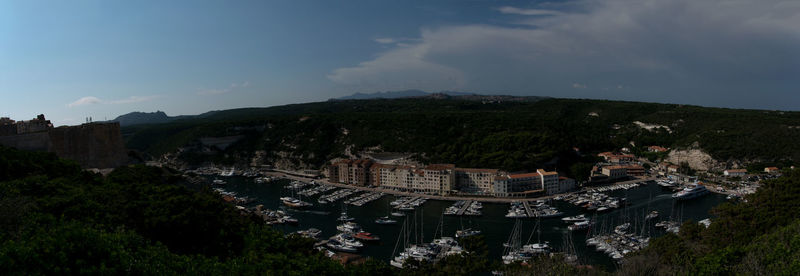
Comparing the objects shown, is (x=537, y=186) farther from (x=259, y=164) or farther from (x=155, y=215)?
(x=259, y=164)

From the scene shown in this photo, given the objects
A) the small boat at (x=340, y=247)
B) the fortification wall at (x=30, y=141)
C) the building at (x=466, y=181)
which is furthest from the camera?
the building at (x=466, y=181)

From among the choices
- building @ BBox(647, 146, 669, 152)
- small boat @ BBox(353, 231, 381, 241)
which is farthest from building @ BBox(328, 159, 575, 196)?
building @ BBox(647, 146, 669, 152)

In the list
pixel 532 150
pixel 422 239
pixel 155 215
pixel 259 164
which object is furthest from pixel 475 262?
pixel 259 164

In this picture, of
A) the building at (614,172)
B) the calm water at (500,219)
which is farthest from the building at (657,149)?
the calm water at (500,219)

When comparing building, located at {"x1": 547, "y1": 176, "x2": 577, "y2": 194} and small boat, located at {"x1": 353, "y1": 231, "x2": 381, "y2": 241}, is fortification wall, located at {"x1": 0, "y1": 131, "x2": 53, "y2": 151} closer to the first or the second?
small boat, located at {"x1": 353, "y1": 231, "x2": 381, "y2": 241}

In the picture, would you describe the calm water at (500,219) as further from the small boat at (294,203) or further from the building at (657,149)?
the building at (657,149)

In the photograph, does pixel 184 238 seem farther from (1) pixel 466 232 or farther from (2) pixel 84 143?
(1) pixel 466 232

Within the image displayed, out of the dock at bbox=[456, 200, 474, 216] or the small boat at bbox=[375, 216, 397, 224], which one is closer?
the small boat at bbox=[375, 216, 397, 224]
